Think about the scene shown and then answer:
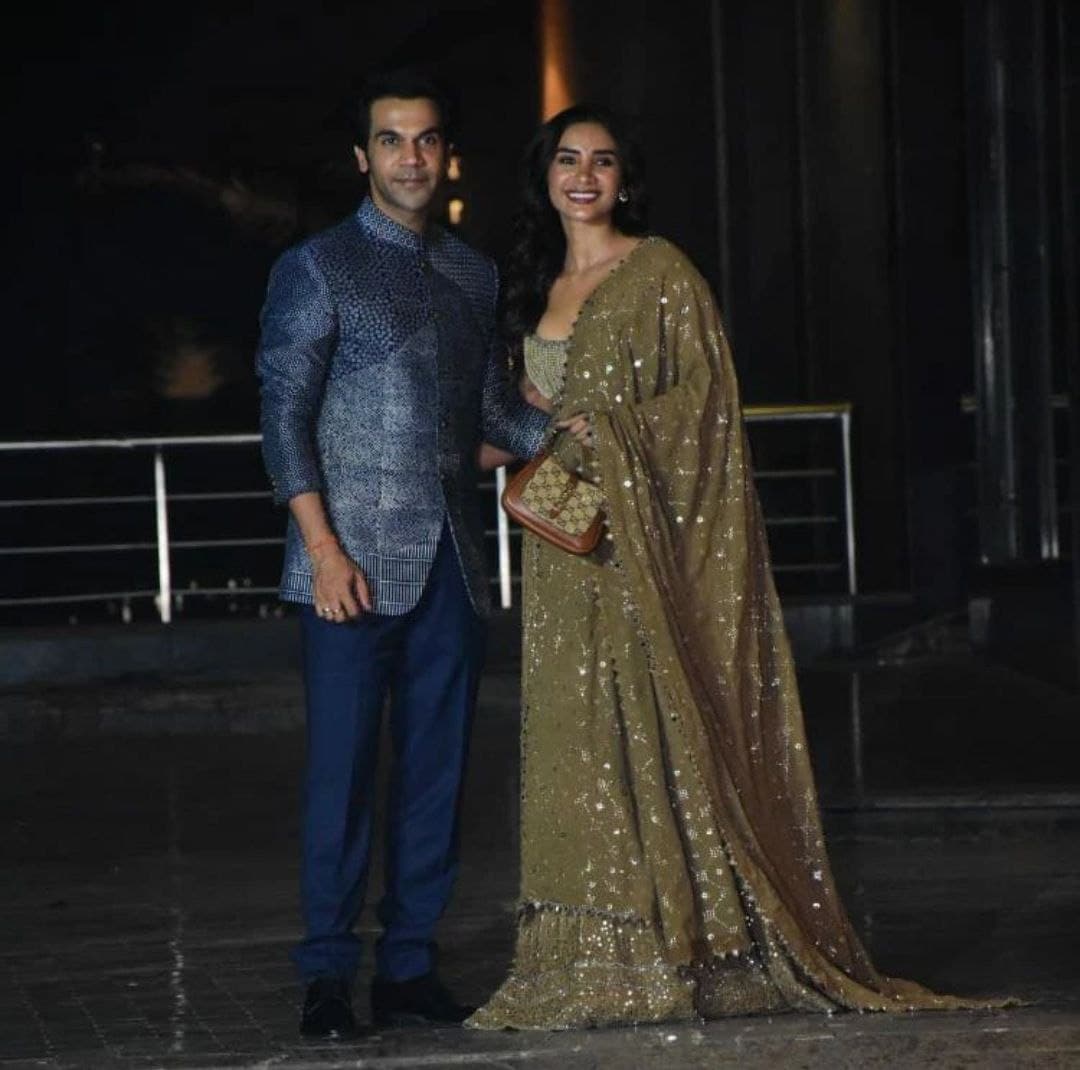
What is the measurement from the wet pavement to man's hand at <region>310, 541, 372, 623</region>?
0.83 m

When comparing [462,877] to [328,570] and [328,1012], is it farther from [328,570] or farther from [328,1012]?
[328,570]

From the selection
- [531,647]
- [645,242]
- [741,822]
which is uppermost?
[645,242]

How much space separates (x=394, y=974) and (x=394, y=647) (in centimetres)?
65

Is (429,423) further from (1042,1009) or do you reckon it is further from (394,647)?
(1042,1009)

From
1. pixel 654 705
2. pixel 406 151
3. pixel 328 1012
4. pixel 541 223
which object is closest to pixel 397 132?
pixel 406 151

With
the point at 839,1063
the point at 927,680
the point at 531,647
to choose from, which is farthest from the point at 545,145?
the point at 927,680

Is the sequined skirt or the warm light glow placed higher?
the warm light glow

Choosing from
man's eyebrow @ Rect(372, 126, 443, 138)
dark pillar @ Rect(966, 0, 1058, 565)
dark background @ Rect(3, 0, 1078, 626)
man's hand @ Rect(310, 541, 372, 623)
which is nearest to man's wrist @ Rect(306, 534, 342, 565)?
man's hand @ Rect(310, 541, 372, 623)

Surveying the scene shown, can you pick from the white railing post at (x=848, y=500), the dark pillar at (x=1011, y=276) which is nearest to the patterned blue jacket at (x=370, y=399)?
the dark pillar at (x=1011, y=276)

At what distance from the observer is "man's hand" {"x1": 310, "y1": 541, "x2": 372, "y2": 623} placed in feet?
17.7

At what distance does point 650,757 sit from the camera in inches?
214

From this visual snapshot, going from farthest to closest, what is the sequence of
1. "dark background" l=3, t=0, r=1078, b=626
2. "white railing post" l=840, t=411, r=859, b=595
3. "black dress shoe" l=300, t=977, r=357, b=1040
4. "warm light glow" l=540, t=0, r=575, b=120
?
"warm light glow" l=540, t=0, r=575, b=120
"white railing post" l=840, t=411, r=859, b=595
"dark background" l=3, t=0, r=1078, b=626
"black dress shoe" l=300, t=977, r=357, b=1040

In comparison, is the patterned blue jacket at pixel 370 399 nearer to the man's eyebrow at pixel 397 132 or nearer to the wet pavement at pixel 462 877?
the man's eyebrow at pixel 397 132

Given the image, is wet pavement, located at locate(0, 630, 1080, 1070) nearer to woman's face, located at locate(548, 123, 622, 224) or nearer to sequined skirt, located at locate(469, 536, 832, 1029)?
sequined skirt, located at locate(469, 536, 832, 1029)
